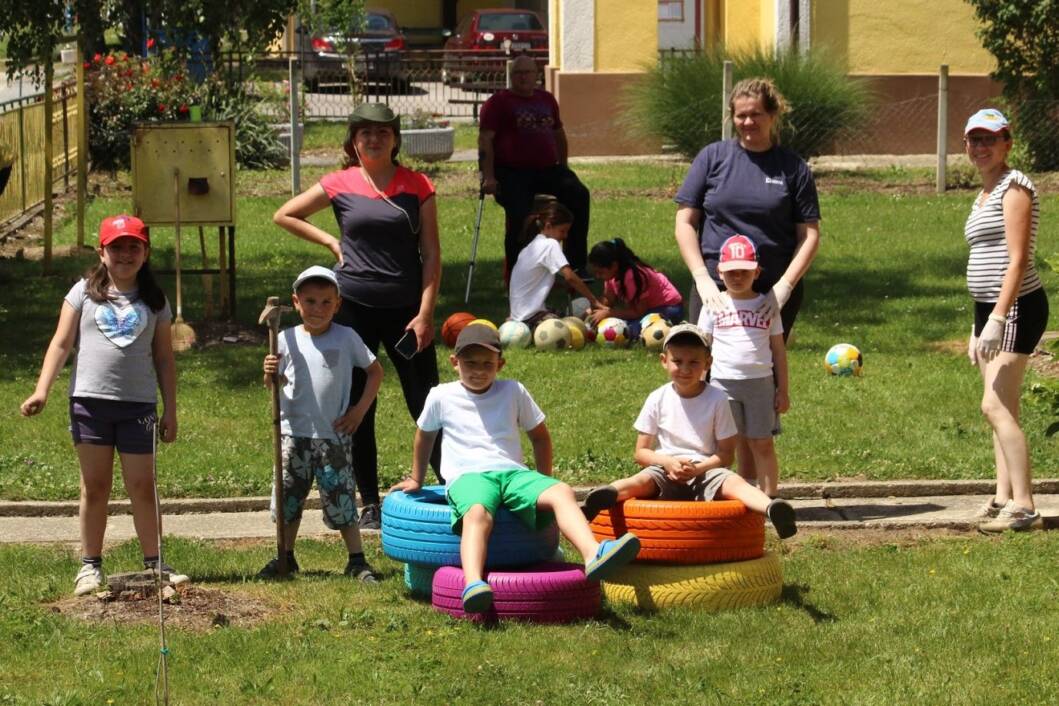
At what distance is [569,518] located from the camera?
22.4 ft

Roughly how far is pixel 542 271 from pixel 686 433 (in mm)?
6062

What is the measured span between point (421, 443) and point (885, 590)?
6.61 feet

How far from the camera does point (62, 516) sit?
9.44 meters

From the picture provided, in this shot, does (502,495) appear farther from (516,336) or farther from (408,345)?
(516,336)

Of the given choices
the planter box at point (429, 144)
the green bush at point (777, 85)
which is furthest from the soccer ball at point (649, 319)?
the planter box at point (429, 144)

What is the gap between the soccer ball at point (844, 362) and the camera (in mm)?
12055

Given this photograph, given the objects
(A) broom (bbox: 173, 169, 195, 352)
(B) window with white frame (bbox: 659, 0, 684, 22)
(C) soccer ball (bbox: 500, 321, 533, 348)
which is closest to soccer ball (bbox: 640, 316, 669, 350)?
(C) soccer ball (bbox: 500, 321, 533, 348)

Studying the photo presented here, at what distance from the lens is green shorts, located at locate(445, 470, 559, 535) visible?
6977 mm

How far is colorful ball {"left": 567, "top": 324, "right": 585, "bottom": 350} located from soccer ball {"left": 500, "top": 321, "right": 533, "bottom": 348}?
32 centimetres

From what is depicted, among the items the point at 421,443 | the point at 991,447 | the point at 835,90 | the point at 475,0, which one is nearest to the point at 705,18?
the point at 835,90

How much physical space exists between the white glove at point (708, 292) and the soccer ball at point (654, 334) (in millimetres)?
4691

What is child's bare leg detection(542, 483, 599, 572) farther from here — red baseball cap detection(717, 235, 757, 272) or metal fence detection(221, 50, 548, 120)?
metal fence detection(221, 50, 548, 120)

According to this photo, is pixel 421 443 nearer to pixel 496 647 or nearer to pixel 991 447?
pixel 496 647

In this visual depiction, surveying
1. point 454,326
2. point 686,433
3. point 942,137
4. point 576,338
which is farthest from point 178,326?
point 942,137
